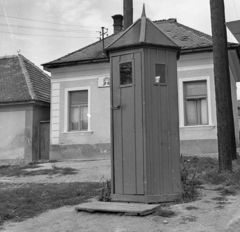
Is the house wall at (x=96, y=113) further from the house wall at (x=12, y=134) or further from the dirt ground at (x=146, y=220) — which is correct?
the dirt ground at (x=146, y=220)

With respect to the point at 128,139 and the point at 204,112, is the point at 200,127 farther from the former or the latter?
the point at 128,139

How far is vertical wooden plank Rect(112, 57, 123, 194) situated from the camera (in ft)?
20.4

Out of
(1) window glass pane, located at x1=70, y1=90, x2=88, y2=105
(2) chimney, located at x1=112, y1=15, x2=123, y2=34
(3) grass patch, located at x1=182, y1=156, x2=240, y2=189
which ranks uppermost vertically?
(2) chimney, located at x1=112, y1=15, x2=123, y2=34

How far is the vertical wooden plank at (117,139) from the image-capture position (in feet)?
20.4

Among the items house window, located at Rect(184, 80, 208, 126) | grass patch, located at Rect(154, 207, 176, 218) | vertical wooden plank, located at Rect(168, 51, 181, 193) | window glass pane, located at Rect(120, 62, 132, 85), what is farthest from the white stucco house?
grass patch, located at Rect(154, 207, 176, 218)

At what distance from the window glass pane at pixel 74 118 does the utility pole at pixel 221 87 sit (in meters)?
9.03

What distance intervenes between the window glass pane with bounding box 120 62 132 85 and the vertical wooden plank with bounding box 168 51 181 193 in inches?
28.5

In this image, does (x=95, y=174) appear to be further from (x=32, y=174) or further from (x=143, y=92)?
(x=143, y=92)

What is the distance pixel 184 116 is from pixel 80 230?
37.1 ft

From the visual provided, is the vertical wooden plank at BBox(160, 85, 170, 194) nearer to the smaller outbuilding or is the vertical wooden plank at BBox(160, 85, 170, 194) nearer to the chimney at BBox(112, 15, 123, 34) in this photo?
the smaller outbuilding

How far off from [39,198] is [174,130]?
310cm

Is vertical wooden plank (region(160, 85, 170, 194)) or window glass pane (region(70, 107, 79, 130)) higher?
window glass pane (region(70, 107, 79, 130))

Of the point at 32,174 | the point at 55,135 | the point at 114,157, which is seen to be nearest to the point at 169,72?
the point at 114,157

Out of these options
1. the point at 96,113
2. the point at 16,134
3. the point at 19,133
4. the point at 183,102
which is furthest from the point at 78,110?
the point at 183,102
